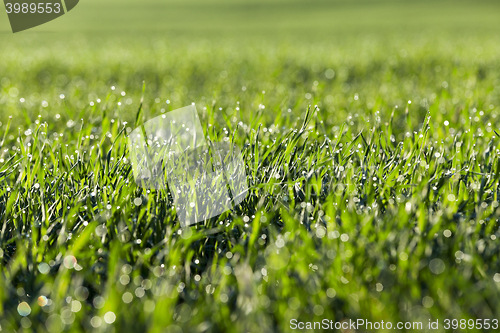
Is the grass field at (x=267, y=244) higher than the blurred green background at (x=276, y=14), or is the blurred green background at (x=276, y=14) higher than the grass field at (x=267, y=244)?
the grass field at (x=267, y=244)

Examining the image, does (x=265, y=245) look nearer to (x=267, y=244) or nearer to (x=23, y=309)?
(x=267, y=244)

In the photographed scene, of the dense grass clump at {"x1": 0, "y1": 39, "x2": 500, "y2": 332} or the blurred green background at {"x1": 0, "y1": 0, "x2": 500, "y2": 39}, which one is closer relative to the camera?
Answer: the dense grass clump at {"x1": 0, "y1": 39, "x2": 500, "y2": 332}

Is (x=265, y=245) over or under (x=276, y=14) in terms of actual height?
over

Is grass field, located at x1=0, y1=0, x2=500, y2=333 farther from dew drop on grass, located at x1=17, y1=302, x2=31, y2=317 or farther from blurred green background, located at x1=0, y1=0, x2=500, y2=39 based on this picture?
blurred green background, located at x1=0, y1=0, x2=500, y2=39

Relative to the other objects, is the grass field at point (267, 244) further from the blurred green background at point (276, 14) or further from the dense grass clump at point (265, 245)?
the blurred green background at point (276, 14)

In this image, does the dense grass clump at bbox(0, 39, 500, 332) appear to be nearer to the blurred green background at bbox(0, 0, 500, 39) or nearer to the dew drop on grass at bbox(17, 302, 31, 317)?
the dew drop on grass at bbox(17, 302, 31, 317)

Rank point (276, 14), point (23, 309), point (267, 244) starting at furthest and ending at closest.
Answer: point (276, 14), point (267, 244), point (23, 309)

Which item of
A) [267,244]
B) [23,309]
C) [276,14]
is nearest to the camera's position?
[23,309]

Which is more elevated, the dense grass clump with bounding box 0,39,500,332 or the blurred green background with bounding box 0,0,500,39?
the dense grass clump with bounding box 0,39,500,332

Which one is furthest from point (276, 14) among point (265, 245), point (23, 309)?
point (23, 309)

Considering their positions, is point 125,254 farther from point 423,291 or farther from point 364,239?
point 423,291

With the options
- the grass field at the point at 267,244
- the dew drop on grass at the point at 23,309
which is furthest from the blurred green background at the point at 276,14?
the dew drop on grass at the point at 23,309

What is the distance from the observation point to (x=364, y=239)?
5.00ft

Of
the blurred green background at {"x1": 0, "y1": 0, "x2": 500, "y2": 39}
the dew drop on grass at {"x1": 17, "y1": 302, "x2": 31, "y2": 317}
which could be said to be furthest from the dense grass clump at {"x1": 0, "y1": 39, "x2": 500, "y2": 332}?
the blurred green background at {"x1": 0, "y1": 0, "x2": 500, "y2": 39}
